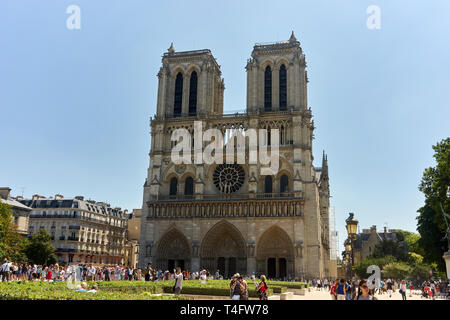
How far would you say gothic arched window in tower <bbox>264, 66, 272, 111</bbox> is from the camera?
43.5 m

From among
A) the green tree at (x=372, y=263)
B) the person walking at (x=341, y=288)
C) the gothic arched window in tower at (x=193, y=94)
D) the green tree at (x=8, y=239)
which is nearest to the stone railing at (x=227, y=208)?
the gothic arched window in tower at (x=193, y=94)

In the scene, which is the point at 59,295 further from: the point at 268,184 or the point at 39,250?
the point at 39,250

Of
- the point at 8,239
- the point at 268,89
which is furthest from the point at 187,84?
the point at 8,239

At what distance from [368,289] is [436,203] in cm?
1751

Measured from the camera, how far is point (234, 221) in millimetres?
38938

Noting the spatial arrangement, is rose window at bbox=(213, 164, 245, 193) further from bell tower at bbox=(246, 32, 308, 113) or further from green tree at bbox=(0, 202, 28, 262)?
green tree at bbox=(0, 202, 28, 262)

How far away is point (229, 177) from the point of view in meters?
41.5

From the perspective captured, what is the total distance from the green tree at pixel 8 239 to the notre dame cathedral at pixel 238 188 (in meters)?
11.3

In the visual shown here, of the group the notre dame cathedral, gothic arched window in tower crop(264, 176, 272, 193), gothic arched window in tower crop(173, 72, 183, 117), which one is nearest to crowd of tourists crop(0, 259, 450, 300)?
the notre dame cathedral

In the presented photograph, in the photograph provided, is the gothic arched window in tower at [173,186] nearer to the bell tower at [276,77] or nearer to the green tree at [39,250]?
the bell tower at [276,77]

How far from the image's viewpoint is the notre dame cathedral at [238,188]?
3803 cm

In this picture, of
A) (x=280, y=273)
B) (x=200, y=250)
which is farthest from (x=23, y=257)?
(x=280, y=273)
